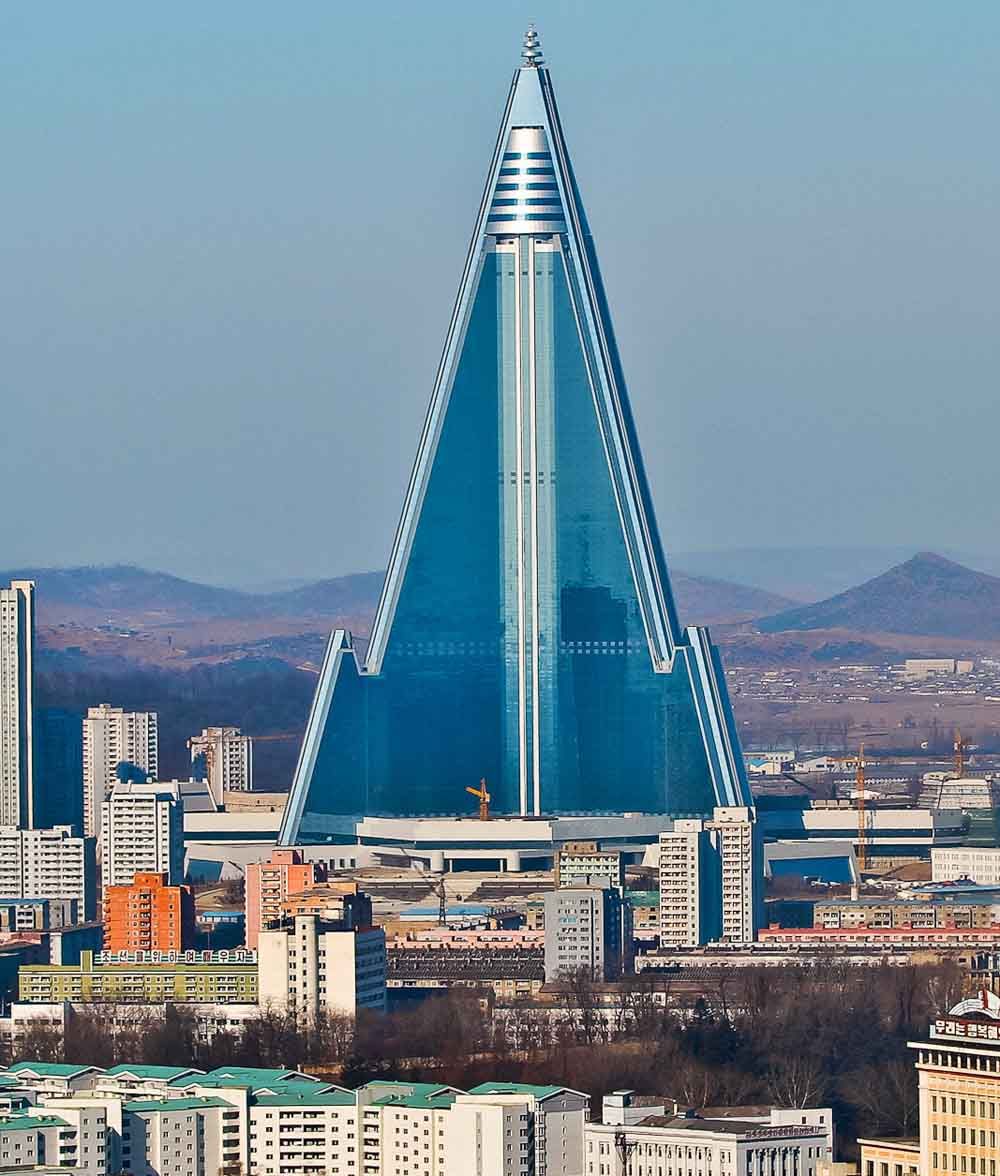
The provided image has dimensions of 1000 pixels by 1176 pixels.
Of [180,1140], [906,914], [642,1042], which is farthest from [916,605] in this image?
[180,1140]

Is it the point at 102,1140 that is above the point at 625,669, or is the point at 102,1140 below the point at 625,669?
below

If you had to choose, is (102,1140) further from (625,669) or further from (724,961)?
(625,669)

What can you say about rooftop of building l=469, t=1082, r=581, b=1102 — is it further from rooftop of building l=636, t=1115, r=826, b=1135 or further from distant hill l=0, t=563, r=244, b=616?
distant hill l=0, t=563, r=244, b=616

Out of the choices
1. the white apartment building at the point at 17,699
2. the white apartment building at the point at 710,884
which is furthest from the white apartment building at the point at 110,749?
the white apartment building at the point at 710,884

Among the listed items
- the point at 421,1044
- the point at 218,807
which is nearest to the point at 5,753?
the point at 218,807

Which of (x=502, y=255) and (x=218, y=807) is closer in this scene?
(x=502, y=255)

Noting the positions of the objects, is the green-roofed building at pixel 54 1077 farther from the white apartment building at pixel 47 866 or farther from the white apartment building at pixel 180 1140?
the white apartment building at pixel 47 866
